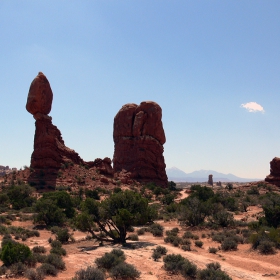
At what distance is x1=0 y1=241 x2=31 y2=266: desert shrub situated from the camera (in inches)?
445

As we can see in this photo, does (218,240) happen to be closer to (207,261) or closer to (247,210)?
(207,261)

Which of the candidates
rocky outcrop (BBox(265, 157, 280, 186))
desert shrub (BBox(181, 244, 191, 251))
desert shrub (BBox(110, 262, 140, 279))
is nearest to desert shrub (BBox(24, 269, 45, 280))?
desert shrub (BBox(110, 262, 140, 279))

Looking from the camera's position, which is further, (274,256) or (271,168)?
(271,168)

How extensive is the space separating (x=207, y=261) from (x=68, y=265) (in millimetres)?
5627

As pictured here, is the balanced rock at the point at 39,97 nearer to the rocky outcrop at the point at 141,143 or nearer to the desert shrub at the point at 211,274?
the rocky outcrop at the point at 141,143

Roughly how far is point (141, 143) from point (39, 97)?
18.1 meters

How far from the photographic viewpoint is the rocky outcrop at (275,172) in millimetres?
54938

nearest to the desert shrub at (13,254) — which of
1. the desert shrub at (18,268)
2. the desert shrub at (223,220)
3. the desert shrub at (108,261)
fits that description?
the desert shrub at (18,268)

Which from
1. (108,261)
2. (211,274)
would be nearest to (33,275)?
(108,261)

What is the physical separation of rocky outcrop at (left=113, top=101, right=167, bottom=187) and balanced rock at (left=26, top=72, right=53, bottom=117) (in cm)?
1521

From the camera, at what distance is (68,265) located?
12.4 meters

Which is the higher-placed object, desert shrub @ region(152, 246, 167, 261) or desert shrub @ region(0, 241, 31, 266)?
desert shrub @ region(0, 241, 31, 266)

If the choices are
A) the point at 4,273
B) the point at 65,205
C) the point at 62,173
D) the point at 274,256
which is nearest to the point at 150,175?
the point at 62,173

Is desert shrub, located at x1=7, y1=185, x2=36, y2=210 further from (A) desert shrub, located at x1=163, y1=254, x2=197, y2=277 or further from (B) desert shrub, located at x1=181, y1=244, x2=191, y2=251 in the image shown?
(A) desert shrub, located at x1=163, y1=254, x2=197, y2=277
